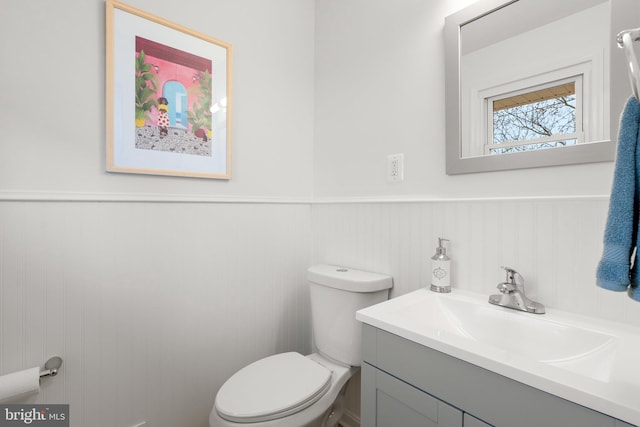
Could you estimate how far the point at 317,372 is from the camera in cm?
117

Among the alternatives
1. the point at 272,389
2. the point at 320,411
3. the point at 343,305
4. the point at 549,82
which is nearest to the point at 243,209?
the point at 343,305

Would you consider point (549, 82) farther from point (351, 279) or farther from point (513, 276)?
point (351, 279)

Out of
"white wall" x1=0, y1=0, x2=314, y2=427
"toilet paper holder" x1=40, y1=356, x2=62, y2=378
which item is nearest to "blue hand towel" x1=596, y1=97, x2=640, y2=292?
"white wall" x1=0, y1=0, x2=314, y2=427

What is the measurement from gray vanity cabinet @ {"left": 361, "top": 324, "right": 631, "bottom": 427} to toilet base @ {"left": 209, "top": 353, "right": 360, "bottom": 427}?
0.74 feet

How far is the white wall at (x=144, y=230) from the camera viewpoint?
97cm

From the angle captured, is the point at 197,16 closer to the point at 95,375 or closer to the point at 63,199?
the point at 63,199

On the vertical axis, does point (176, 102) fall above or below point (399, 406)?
above

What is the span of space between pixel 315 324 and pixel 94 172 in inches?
42.8

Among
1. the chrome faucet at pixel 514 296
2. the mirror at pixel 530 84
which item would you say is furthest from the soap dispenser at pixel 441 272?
the mirror at pixel 530 84

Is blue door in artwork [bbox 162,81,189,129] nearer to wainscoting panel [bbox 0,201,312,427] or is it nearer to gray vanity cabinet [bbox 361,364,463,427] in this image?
wainscoting panel [bbox 0,201,312,427]

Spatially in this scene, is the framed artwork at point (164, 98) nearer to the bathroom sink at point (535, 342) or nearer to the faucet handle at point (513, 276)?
the bathroom sink at point (535, 342)

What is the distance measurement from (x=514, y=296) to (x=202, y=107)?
54.5 inches

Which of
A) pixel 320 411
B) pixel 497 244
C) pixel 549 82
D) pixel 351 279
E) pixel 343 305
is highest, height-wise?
pixel 549 82

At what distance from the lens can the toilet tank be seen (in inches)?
49.6
